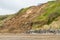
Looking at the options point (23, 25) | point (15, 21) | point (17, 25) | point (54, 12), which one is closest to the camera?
point (54, 12)

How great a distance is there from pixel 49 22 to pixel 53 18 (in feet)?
14.5

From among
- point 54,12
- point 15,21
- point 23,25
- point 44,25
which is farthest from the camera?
point 15,21

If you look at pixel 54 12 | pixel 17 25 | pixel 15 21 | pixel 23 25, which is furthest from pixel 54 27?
pixel 15 21

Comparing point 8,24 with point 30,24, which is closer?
point 30,24

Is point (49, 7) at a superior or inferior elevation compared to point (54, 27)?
superior

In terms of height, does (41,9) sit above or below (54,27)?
above

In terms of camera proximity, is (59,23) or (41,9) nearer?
(59,23)

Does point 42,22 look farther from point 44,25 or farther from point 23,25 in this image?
point 23,25

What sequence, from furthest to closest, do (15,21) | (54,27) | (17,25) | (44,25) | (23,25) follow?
(15,21) < (17,25) < (23,25) < (44,25) < (54,27)

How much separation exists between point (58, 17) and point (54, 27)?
756 inches

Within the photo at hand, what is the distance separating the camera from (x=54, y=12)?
15675 centimetres

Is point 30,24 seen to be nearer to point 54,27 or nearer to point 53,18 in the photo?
point 53,18

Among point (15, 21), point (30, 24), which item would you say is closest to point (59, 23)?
point (30, 24)

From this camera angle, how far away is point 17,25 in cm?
18488
